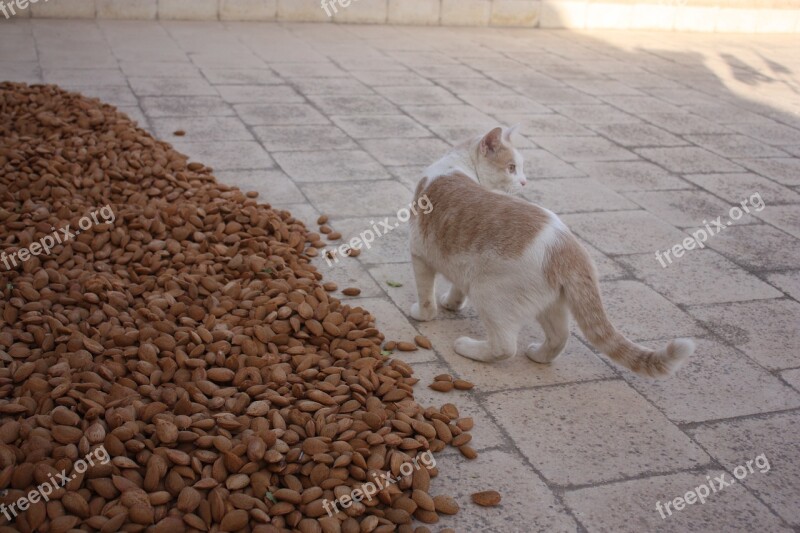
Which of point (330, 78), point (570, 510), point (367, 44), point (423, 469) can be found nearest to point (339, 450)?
point (423, 469)

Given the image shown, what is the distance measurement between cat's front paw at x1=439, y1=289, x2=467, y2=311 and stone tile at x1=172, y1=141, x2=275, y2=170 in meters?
2.12

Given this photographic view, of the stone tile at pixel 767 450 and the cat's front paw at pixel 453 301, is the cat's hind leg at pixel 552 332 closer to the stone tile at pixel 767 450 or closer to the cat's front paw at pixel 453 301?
the cat's front paw at pixel 453 301

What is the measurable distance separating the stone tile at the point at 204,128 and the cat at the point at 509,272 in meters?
2.66

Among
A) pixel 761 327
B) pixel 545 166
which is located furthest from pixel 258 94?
pixel 761 327

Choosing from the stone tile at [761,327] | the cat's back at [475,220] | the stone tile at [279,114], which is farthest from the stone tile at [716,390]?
the stone tile at [279,114]

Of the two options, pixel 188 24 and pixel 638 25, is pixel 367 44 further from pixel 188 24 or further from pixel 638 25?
pixel 638 25

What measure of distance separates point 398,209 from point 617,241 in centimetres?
133

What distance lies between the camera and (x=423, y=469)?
2693mm

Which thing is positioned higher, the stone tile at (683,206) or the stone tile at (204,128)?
the stone tile at (204,128)

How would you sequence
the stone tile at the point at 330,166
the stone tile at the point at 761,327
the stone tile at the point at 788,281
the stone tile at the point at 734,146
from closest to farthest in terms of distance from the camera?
the stone tile at the point at 761,327 < the stone tile at the point at 788,281 < the stone tile at the point at 330,166 < the stone tile at the point at 734,146

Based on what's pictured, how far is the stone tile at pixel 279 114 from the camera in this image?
6.48 metres

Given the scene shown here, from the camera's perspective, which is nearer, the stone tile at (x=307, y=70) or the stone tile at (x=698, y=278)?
the stone tile at (x=698, y=278)

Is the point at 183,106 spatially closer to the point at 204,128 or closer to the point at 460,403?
the point at 204,128

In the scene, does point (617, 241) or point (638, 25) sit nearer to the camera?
point (617, 241)
